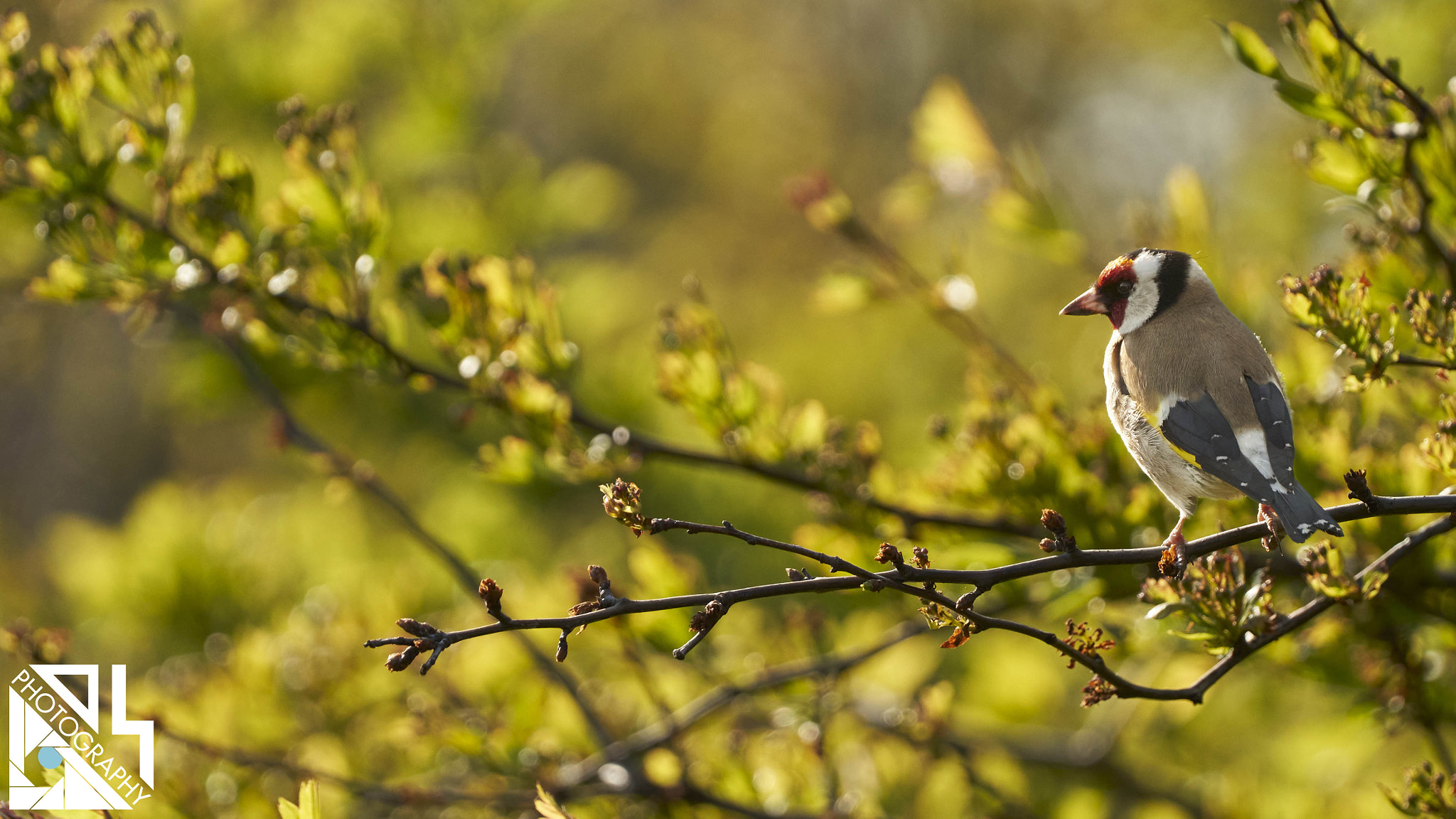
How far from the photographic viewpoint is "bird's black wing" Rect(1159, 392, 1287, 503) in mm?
1000

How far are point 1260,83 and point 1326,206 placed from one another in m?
5.72

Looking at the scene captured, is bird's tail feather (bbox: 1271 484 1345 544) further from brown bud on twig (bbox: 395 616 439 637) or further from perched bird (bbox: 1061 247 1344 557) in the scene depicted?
brown bud on twig (bbox: 395 616 439 637)

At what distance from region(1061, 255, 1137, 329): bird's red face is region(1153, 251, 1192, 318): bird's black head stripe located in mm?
35

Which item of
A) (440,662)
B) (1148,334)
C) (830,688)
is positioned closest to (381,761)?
(440,662)

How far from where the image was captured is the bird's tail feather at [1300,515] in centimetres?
89

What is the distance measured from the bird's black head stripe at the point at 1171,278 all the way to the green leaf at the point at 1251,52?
0.22 m

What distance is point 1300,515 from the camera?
3.06 feet

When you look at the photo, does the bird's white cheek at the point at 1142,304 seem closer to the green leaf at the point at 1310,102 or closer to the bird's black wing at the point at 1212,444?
the bird's black wing at the point at 1212,444

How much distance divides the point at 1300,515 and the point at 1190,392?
208mm

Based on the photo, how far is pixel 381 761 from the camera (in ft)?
8.23

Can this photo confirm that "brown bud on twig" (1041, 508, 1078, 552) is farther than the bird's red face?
No

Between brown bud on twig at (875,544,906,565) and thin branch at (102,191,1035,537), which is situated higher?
thin branch at (102,191,1035,537)

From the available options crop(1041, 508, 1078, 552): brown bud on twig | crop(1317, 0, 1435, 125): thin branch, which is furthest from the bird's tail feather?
crop(1317, 0, 1435, 125): thin branch

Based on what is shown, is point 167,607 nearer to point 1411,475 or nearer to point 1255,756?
point 1411,475
